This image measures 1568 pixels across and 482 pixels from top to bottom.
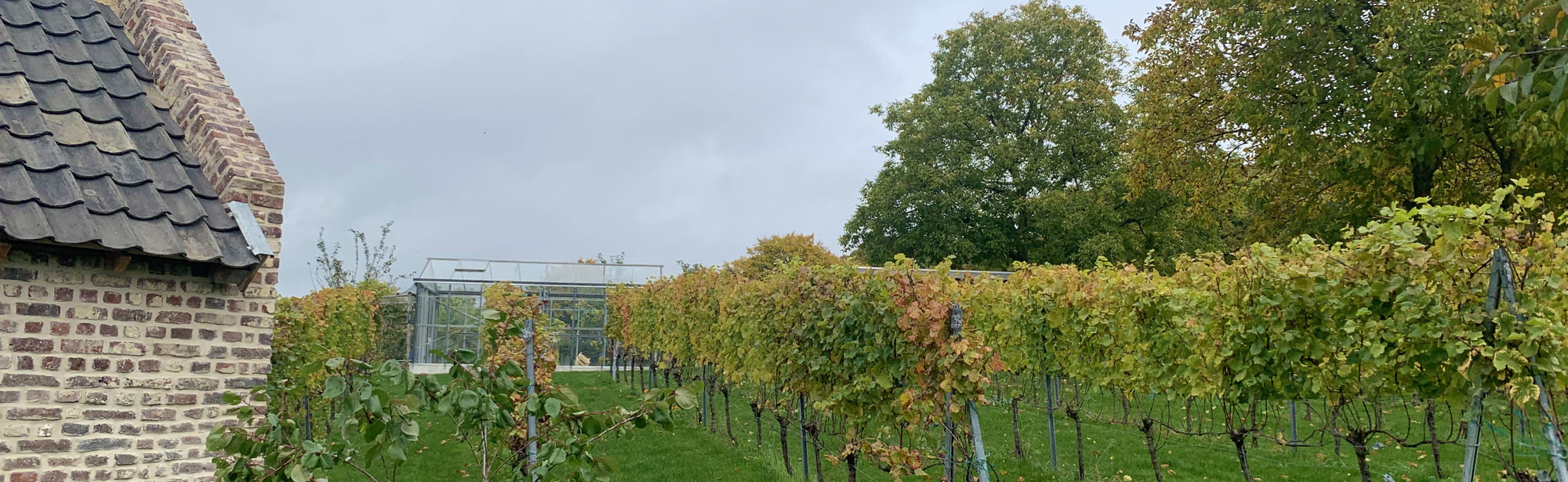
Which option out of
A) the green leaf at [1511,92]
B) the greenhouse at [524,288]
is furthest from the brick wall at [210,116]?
the greenhouse at [524,288]

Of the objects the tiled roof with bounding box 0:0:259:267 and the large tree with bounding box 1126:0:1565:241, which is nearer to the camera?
the tiled roof with bounding box 0:0:259:267

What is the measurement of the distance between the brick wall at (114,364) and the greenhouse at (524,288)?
18552 mm

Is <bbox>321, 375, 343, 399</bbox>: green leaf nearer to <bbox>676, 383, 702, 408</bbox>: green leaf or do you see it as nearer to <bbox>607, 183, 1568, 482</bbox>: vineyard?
<bbox>676, 383, 702, 408</bbox>: green leaf

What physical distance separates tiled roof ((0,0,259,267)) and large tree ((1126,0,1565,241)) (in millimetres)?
12837

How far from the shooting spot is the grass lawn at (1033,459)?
9.02m

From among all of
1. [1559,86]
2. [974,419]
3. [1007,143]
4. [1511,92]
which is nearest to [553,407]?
Answer: [1511,92]

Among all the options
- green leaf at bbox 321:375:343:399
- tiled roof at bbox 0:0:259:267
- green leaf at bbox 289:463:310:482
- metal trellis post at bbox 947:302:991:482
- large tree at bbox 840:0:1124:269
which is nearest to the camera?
green leaf at bbox 321:375:343:399

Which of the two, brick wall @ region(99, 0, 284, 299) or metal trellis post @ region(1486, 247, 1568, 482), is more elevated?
brick wall @ region(99, 0, 284, 299)

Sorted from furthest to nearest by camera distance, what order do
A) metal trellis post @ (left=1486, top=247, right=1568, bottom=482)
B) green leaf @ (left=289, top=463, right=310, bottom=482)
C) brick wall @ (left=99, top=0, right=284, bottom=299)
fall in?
brick wall @ (left=99, top=0, right=284, bottom=299) → metal trellis post @ (left=1486, top=247, right=1568, bottom=482) → green leaf @ (left=289, top=463, right=310, bottom=482)

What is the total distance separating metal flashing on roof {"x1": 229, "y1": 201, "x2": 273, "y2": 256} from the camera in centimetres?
424

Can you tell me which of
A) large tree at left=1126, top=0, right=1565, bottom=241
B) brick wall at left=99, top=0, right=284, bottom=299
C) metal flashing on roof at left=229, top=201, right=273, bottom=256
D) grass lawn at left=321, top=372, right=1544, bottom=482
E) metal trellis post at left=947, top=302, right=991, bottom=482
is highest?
large tree at left=1126, top=0, right=1565, bottom=241

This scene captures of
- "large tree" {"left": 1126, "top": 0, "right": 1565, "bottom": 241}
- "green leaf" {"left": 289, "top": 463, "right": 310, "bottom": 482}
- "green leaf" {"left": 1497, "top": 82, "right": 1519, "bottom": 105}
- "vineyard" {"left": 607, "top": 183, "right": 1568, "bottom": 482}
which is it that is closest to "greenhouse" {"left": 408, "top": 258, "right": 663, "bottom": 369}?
"large tree" {"left": 1126, "top": 0, "right": 1565, "bottom": 241}

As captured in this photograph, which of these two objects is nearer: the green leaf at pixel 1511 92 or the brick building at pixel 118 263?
the green leaf at pixel 1511 92

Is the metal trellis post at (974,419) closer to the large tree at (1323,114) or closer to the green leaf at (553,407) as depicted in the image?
the green leaf at (553,407)
